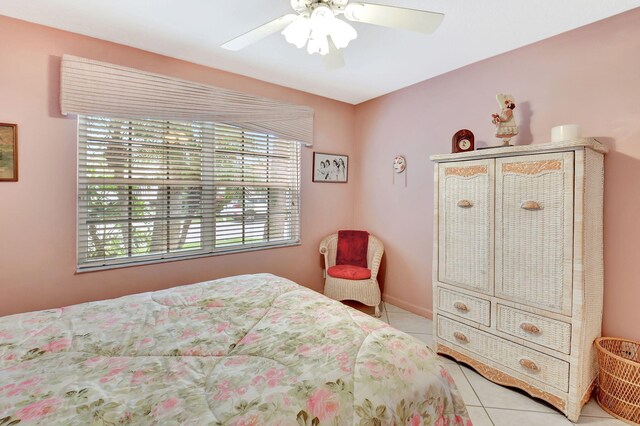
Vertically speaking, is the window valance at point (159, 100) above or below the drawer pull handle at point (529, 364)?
above

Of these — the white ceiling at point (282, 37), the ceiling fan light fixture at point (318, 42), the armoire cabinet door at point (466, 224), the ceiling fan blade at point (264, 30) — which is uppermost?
the white ceiling at point (282, 37)

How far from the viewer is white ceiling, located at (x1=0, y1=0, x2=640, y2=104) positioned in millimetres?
1922

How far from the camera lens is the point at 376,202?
12.4 ft

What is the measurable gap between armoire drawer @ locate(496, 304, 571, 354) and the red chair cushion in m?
1.72

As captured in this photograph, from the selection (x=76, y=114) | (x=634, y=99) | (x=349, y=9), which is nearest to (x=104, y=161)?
(x=76, y=114)

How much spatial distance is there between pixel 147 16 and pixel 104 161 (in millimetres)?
1118

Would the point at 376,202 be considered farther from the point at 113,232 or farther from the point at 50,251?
the point at 50,251

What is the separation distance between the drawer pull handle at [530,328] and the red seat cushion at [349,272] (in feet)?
5.02

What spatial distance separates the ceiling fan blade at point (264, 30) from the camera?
1.56m

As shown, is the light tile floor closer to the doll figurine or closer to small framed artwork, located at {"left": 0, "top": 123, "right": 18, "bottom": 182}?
the doll figurine

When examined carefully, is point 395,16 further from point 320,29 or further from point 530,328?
point 530,328

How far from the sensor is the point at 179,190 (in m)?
2.78

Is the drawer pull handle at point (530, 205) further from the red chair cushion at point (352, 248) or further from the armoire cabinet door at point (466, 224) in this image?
the red chair cushion at point (352, 248)

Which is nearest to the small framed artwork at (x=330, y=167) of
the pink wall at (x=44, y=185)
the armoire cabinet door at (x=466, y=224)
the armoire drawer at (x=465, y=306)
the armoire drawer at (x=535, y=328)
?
the armoire cabinet door at (x=466, y=224)
